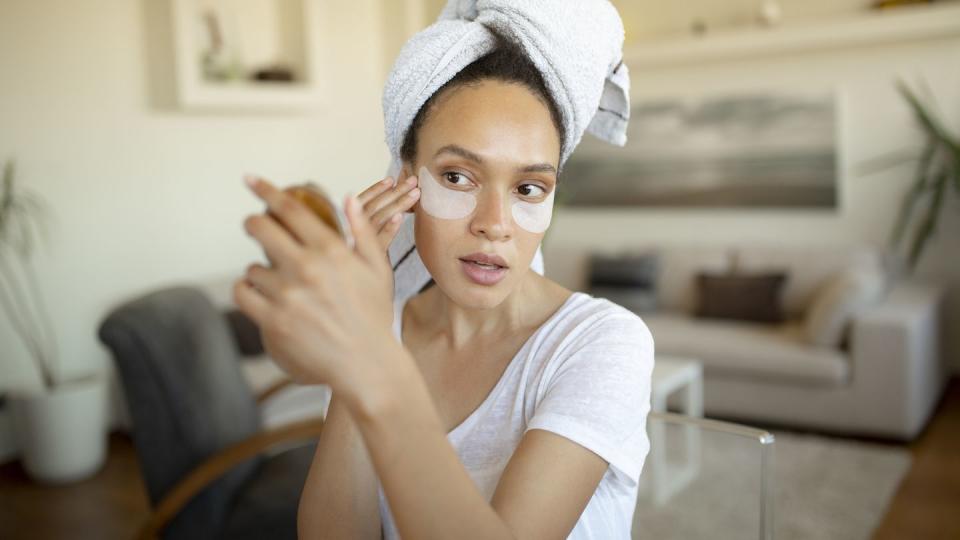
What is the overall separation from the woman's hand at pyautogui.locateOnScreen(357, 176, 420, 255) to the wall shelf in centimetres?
436

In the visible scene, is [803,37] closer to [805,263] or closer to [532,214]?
[805,263]

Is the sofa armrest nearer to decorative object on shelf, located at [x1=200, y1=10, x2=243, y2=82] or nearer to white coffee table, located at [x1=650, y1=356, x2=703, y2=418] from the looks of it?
white coffee table, located at [x1=650, y1=356, x2=703, y2=418]

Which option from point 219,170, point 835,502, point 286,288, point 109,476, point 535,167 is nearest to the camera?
point 286,288

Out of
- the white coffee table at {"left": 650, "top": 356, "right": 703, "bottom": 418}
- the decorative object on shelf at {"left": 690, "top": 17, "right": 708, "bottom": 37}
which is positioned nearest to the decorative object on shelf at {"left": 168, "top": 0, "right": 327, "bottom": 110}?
the decorative object on shelf at {"left": 690, "top": 17, "right": 708, "bottom": 37}

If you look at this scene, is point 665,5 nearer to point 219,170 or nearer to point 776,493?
point 219,170

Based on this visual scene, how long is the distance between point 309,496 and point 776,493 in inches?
101

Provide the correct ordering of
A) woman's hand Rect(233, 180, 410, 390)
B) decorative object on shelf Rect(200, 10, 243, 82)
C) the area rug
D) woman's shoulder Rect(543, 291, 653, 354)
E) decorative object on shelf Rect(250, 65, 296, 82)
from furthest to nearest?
decorative object on shelf Rect(250, 65, 296, 82), decorative object on shelf Rect(200, 10, 243, 82), the area rug, woman's shoulder Rect(543, 291, 653, 354), woman's hand Rect(233, 180, 410, 390)

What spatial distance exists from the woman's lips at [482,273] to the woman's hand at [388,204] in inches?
3.7

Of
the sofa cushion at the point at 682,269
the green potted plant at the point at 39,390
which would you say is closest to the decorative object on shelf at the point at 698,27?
the sofa cushion at the point at 682,269

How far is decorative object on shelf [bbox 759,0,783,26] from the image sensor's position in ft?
15.7

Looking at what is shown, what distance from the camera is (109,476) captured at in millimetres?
3645

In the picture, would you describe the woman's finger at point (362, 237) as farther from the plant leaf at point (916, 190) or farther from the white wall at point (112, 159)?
the plant leaf at point (916, 190)

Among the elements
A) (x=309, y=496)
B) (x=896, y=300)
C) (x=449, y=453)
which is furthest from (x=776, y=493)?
(x=449, y=453)

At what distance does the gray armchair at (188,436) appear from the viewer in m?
2.03
